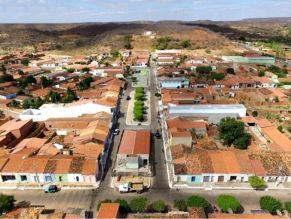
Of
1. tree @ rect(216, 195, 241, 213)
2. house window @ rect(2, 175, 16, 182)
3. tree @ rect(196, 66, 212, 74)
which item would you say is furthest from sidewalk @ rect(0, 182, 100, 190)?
tree @ rect(196, 66, 212, 74)

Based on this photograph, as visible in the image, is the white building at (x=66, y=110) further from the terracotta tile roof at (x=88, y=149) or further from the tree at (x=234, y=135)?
the tree at (x=234, y=135)

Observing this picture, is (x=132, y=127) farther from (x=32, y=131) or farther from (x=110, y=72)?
(x=110, y=72)

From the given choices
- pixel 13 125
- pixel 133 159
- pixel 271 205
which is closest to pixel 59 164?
pixel 133 159

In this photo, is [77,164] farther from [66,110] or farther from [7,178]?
[66,110]

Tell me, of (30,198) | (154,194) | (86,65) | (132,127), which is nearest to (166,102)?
(132,127)

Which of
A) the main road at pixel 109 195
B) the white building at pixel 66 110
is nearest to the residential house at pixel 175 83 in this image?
the white building at pixel 66 110

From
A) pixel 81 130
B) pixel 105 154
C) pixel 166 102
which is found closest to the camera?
pixel 105 154
